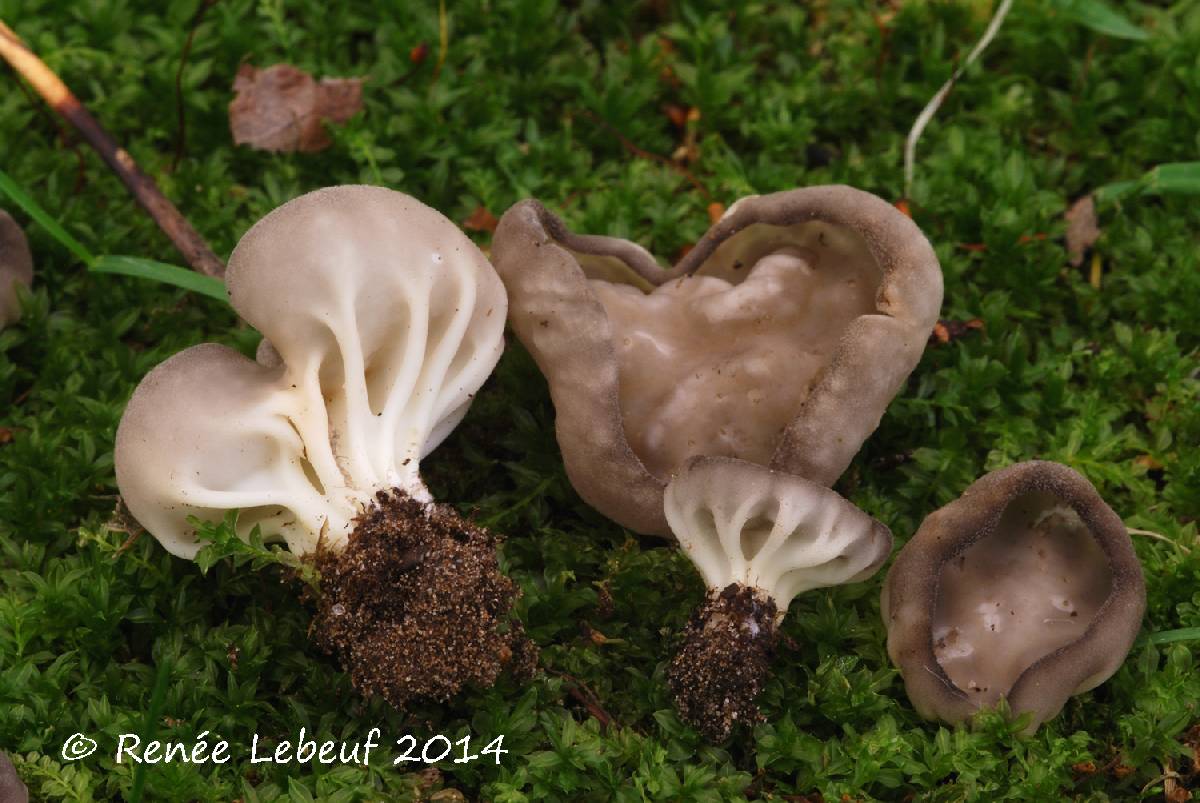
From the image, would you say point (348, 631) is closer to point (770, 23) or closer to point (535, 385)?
point (535, 385)

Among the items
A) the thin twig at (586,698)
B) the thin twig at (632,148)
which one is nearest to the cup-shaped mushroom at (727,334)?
the thin twig at (586,698)

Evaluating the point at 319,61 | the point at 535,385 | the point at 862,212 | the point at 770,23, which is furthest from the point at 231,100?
the point at 862,212

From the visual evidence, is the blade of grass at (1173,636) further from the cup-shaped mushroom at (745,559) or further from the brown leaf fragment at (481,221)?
the brown leaf fragment at (481,221)

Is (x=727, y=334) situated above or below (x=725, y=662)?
above

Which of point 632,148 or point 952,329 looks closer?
point 952,329

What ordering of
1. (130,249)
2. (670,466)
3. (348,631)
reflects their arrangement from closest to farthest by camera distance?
(348,631) < (670,466) < (130,249)

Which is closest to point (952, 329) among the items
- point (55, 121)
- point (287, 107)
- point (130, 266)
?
point (287, 107)

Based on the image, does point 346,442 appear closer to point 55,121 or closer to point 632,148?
point 632,148
